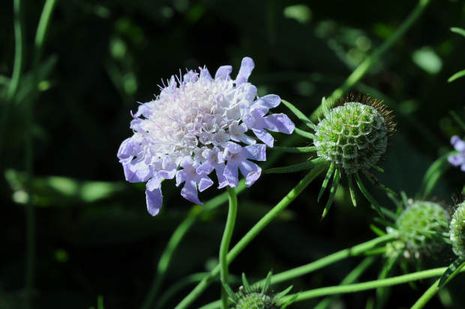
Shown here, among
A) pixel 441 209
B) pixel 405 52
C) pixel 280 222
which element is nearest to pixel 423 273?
pixel 441 209

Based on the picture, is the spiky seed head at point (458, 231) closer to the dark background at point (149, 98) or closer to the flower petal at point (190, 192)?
the flower petal at point (190, 192)

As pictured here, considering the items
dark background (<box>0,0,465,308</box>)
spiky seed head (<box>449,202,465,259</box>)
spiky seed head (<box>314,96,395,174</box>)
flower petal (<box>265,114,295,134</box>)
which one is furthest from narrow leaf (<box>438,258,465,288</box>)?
dark background (<box>0,0,465,308</box>)

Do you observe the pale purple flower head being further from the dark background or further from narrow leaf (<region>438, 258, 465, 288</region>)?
the dark background

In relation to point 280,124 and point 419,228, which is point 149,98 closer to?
point 419,228

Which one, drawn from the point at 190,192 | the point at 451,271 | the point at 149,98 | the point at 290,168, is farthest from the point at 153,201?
the point at 149,98

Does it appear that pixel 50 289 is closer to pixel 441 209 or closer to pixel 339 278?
pixel 339 278

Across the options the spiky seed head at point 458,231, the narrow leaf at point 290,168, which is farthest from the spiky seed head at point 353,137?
the spiky seed head at point 458,231
